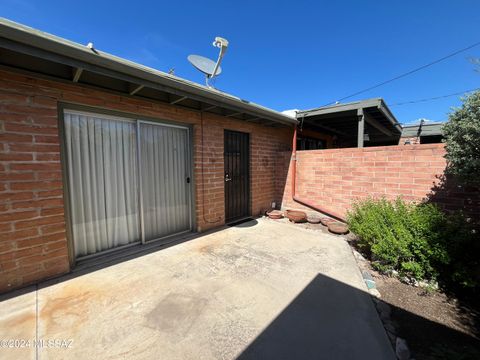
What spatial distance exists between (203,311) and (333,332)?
1188 millimetres

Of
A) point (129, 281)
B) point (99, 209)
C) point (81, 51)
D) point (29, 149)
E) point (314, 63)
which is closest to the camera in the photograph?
point (81, 51)

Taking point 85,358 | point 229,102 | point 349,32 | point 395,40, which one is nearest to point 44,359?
point 85,358

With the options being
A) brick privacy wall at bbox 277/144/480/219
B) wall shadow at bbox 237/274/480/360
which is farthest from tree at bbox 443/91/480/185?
wall shadow at bbox 237/274/480/360

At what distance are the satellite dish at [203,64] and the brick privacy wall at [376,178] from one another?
3.00 meters

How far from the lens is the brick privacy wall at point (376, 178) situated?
11.5 feet

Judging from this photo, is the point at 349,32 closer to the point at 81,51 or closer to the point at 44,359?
the point at 81,51

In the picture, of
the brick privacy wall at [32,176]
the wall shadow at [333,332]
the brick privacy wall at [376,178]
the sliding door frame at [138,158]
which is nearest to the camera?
the wall shadow at [333,332]

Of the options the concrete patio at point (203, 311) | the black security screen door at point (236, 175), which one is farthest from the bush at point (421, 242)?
the black security screen door at point (236, 175)

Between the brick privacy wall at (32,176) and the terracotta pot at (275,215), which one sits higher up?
the brick privacy wall at (32,176)

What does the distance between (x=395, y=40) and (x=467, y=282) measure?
787 cm

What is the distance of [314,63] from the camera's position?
8922mm

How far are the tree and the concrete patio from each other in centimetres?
184

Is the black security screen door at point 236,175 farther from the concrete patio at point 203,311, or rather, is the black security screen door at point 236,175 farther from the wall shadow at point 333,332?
the wall shadow at point 333,332

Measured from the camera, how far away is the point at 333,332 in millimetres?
1730
